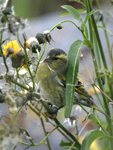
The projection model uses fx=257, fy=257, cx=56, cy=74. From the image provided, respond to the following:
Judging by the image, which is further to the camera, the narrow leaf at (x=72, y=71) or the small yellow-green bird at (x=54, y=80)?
the small yellow-green bird at (x=54, y=80)

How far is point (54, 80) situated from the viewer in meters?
1.18

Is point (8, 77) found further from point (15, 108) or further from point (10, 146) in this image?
point (10, 146)

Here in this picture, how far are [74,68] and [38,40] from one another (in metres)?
0.16

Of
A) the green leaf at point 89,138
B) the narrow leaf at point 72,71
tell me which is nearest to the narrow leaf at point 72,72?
the narrow leaf at point 72,71

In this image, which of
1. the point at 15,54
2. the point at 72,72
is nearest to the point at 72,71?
the point at 72,72

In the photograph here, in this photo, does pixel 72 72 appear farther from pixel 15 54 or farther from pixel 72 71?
pixel 15 54

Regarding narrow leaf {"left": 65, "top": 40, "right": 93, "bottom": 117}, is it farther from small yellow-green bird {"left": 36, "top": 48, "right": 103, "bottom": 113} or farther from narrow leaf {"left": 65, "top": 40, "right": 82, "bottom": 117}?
small yellow-green bird {"left": 36, "top": 48, "right": 103, "bottom": 113}

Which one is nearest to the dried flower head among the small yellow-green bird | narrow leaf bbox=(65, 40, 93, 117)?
narrow leaf bbox=(65, 40, 93, 117)

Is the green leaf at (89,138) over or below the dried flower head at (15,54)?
below

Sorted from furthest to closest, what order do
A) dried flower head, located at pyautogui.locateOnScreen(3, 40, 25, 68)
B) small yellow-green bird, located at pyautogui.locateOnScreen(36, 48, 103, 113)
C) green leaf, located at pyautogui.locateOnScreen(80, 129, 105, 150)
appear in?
small yellow-green bird, located at pyautogui.locateOnScreen(36, 48, 103, 113), green leaf, located at pyautogui.locateOnScreen(80, 129, 105, 150), dried flower head, located at pyautogui.locateOnScreen(3, 40, 25, 68)

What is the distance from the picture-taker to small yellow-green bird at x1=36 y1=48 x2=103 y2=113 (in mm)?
1124

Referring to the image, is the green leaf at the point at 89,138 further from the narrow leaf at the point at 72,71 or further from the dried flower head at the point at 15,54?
the dried flower head at the point at 15,54

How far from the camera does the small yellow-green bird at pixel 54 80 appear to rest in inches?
44.3

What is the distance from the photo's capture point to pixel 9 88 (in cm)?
75
